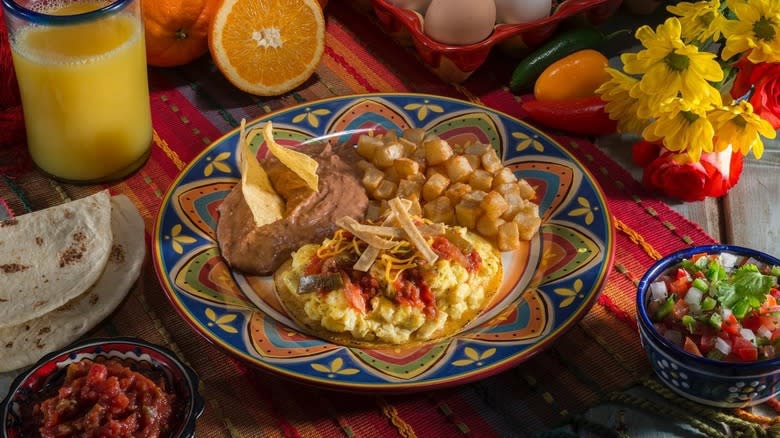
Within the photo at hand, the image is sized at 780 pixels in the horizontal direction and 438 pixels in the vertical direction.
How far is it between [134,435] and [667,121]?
214cm

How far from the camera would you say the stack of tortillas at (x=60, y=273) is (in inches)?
120

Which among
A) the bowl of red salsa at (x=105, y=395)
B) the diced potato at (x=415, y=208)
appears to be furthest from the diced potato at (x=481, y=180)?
the bowl of red salsa at (x=105, y=395)

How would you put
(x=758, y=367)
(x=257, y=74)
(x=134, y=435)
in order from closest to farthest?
(x=134, y=435) → (x=758, y=367) → (x=257, y=74)

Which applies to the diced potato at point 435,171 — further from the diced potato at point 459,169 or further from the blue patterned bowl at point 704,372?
the blue patterned bowl at point 704,372

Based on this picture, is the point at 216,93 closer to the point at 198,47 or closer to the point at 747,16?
the point at 198,47

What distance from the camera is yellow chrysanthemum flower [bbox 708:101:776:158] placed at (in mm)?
3441

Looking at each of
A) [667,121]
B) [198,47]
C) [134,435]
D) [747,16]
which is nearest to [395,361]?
[134,435]

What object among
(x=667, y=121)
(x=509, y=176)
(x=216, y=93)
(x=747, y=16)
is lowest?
(x=216, y=93)

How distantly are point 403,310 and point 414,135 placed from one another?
980mm

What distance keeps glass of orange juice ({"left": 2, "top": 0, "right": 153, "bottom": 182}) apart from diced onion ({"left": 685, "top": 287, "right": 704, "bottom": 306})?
2.16 metres

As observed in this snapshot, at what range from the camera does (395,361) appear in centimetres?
292

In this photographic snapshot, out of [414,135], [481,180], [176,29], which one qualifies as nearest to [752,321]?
[481,180]

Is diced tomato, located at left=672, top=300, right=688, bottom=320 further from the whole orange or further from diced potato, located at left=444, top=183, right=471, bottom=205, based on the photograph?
the whole orange

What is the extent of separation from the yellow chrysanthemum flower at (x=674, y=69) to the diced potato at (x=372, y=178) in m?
1.00
